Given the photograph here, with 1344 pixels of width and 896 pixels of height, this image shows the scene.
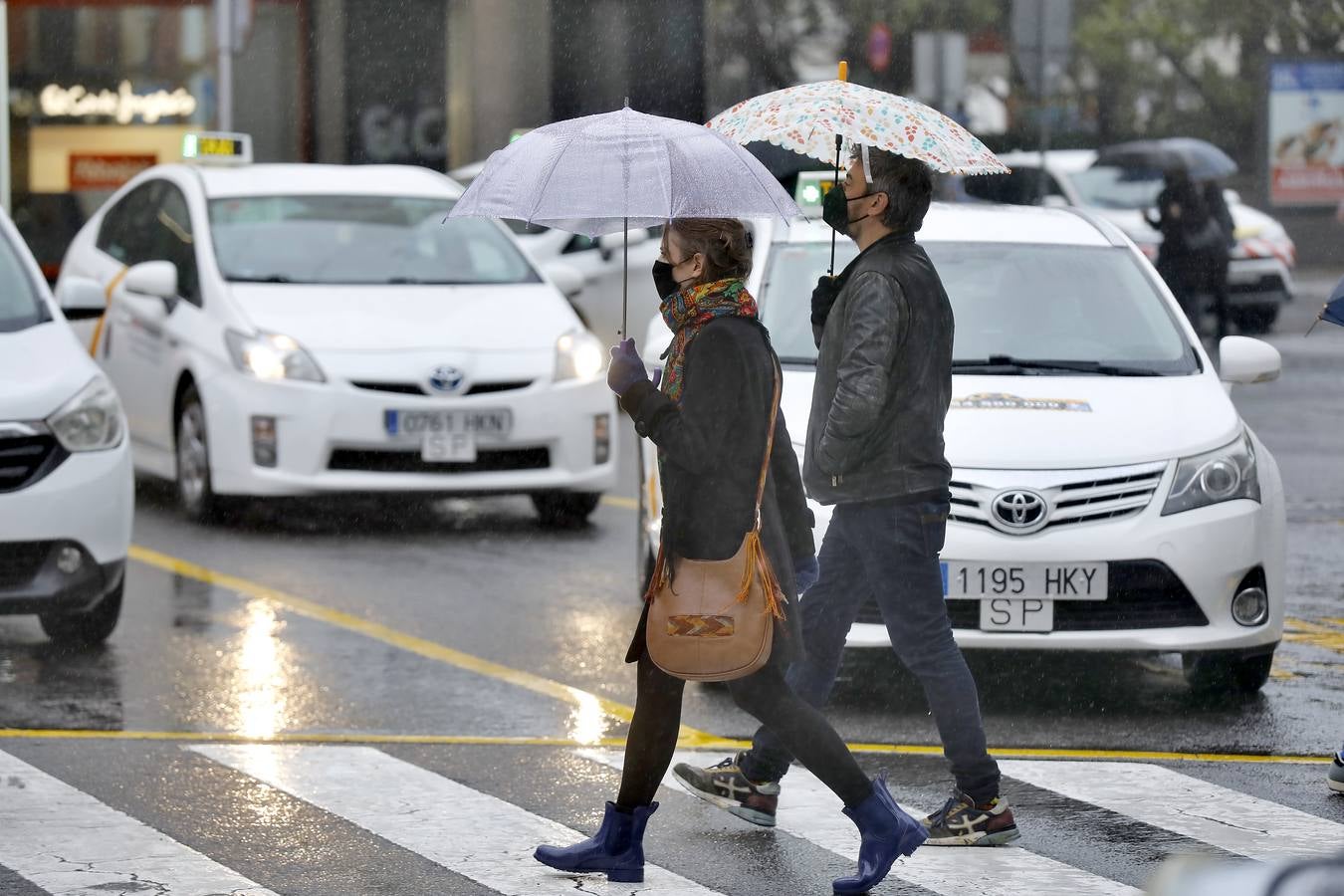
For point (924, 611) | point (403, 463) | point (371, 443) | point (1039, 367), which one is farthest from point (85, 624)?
point (924, 611)

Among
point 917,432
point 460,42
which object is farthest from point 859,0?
point 917,432

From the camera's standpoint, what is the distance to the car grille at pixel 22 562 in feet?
25.7

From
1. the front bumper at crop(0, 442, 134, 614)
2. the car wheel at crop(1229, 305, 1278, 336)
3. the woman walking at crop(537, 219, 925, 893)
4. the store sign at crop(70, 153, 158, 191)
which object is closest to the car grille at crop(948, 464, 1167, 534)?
the woman walking at crop(537, 219, 925, 893)

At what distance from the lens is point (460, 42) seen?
78.1ft

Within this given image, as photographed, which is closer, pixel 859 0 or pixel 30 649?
pixel 30 649

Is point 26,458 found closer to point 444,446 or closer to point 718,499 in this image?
point 444,446

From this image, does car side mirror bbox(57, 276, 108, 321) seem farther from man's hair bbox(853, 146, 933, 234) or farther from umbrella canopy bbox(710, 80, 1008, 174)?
man's hair bbox(853, 146, 933, 234)

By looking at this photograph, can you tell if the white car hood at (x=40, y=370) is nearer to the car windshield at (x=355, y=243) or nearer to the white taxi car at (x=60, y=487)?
the white taxi car at (x=60, y=487)

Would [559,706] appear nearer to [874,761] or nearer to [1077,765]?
[874,761]

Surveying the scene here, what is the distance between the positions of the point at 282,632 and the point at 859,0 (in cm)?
2835

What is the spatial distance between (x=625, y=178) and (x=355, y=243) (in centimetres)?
664

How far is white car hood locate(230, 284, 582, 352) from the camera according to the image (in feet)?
36.0

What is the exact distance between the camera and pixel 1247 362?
7.89 m

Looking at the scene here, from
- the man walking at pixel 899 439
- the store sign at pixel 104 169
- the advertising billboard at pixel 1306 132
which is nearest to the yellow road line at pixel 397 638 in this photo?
the man walking at pixel 899 439
